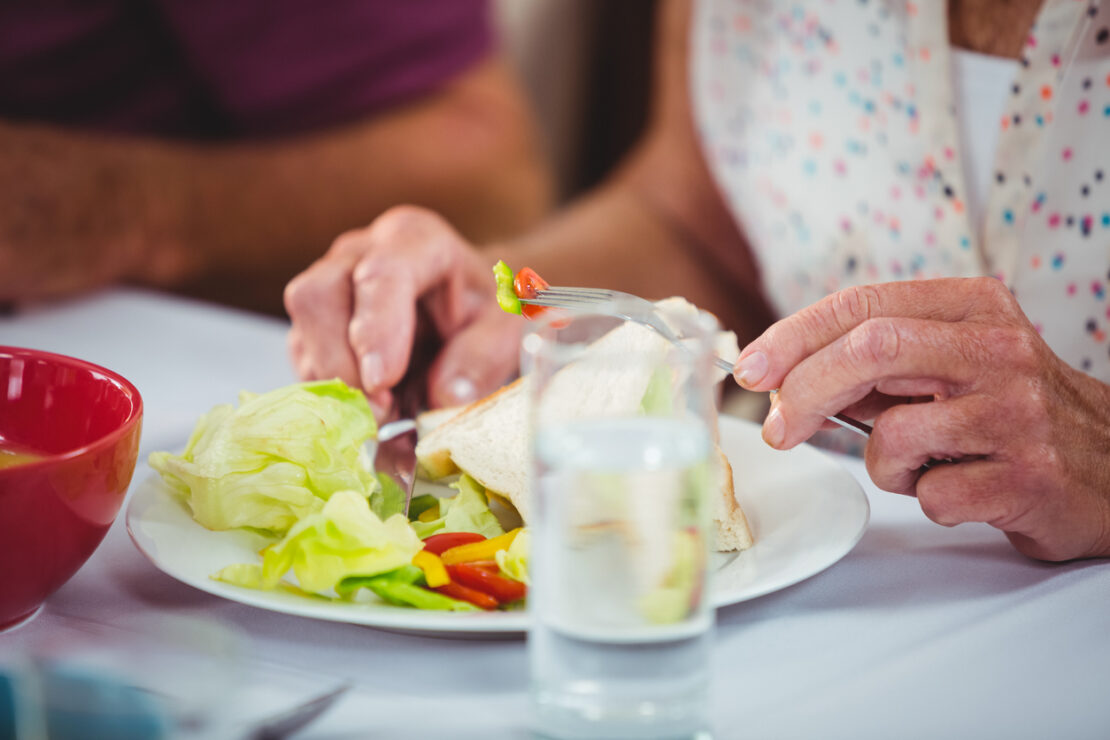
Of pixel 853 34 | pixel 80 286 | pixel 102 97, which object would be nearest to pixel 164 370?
pixel 80 286

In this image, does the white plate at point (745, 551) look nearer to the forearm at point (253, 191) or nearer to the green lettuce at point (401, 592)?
the green lettuce at point (401, 592)

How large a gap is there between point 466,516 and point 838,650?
0.90ft

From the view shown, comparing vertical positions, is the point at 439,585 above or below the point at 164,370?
above

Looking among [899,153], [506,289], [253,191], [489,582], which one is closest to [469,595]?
[489,582]

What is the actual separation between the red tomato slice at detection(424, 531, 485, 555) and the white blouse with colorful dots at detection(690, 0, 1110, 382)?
27.2 inches

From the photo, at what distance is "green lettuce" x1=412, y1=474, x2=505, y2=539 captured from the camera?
722 millimetres

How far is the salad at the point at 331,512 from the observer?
1.98ft

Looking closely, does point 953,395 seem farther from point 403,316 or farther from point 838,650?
point 403,316

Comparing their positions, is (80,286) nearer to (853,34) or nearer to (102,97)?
(102,97)

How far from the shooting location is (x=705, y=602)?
46 centimetres

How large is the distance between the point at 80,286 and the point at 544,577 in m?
1.22

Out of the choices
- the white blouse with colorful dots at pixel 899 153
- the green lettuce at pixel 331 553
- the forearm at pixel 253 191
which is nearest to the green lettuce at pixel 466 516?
the green lettuce at pixel 331 553

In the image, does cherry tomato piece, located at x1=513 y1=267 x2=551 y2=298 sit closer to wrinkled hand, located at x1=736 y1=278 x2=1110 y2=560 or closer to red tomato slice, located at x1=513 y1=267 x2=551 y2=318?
red tomato slice, located at x1=513 y1=267 x2=551 y2=318

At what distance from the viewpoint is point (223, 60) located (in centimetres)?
207
